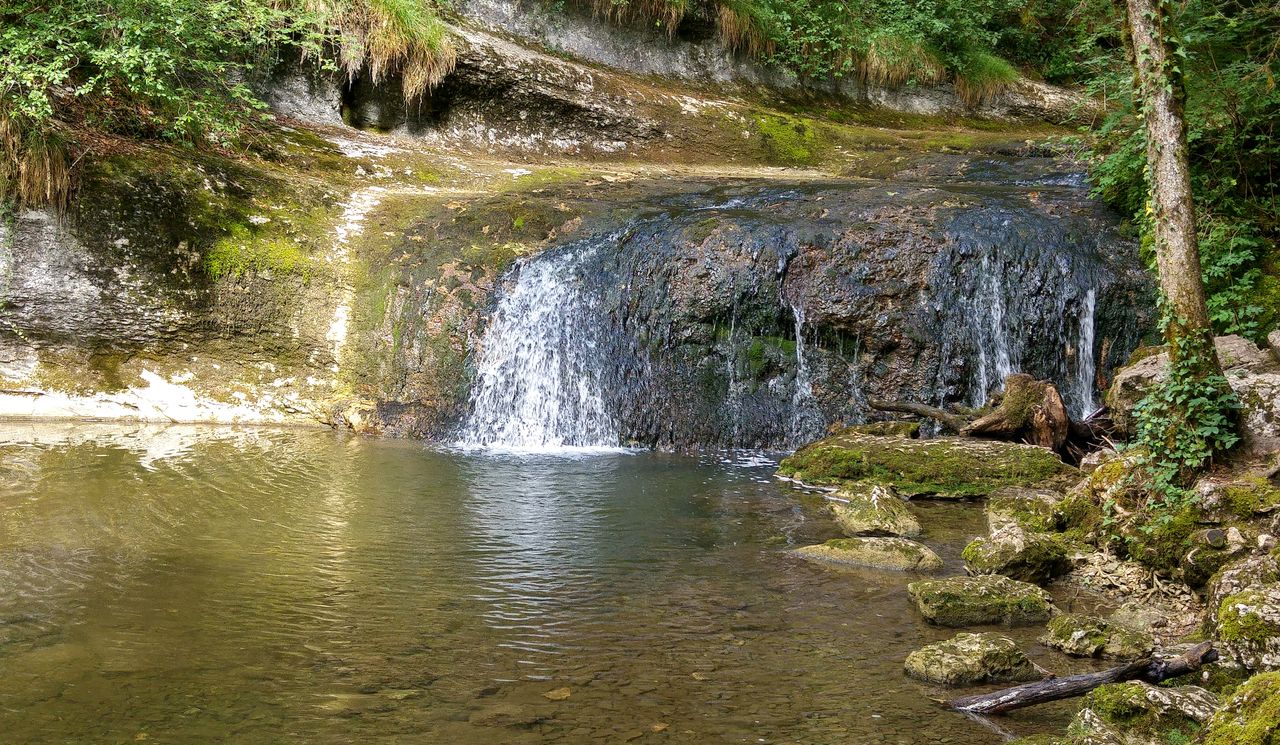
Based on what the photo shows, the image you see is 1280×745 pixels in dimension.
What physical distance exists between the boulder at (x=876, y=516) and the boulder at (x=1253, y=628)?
235cm

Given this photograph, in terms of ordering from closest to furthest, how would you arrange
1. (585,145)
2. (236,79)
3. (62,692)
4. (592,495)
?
1. (62,692)
2. (592,495)
3. (236,79)
4. (585,145)

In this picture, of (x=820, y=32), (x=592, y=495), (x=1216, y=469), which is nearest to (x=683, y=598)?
(x=592, y=495)

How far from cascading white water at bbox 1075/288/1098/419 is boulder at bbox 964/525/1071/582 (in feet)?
16.6

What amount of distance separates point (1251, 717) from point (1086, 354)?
800 cm

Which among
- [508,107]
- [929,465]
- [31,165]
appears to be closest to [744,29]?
[508,107]

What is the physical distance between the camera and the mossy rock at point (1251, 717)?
95.0 inches

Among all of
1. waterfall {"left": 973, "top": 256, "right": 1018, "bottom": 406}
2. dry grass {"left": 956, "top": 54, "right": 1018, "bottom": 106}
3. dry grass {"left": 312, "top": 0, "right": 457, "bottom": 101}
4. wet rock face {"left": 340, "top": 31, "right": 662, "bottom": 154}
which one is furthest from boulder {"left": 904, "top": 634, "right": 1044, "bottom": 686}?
dry grass {"left": 956, "top": 54, "right": 1018, "bottom": 106}

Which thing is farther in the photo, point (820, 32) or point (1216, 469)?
point (820, 32)

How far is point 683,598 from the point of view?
4.62m

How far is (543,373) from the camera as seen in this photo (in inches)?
399

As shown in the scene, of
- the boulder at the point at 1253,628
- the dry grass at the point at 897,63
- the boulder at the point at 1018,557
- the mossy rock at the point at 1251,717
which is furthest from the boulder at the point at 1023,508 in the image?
the dry grass at the point at 897,63

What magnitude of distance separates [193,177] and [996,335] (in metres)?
8.99

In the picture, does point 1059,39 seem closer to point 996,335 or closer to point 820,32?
point 820,32

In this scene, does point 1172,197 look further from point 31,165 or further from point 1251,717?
point 31,165
